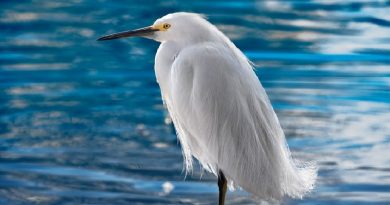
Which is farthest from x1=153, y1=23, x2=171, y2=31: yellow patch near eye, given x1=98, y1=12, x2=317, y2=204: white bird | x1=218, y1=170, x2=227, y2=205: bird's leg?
x1=218, y1=170, x2=227, y2=205: bird's leg

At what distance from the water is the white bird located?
1.47 ft

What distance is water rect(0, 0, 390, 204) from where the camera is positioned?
3637 millimetres

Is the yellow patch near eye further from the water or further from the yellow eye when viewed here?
the water

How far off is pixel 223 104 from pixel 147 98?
205 cm

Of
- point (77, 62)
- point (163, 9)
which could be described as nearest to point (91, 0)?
point (163, 9)

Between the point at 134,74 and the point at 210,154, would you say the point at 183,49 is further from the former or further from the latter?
the point at 134,74

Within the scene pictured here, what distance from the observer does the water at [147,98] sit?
3.64 m

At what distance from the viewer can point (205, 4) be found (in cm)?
768

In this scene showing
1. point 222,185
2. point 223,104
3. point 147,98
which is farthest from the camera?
point 147,98

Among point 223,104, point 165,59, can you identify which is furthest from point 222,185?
point 165,59

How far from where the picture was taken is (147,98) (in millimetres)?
4996

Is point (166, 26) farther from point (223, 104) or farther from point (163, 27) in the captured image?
point (223, 104)

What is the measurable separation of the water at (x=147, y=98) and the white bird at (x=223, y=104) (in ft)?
1.47

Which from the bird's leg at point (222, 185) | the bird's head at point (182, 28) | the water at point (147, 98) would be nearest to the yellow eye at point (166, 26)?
the bird's head at point (182, 28)
